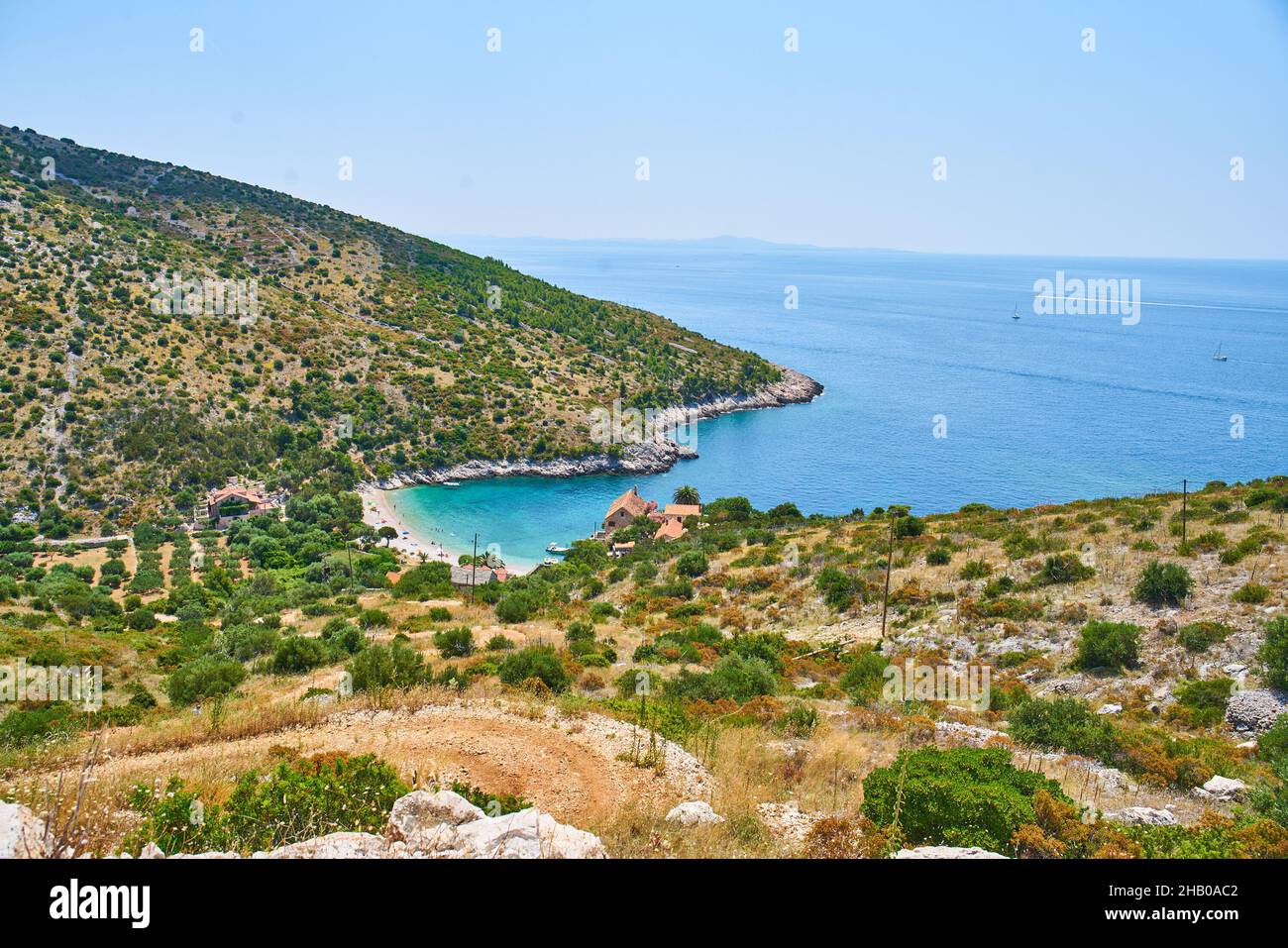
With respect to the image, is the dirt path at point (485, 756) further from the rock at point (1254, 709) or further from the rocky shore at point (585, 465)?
the rocky shore at point (585, 465)

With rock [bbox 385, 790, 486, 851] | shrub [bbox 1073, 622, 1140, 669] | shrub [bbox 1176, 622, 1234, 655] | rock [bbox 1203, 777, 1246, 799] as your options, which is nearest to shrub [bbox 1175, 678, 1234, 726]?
shrub [bbox 1176, 622, 1234, 655]

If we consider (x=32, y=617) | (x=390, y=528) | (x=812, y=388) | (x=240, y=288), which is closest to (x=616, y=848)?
(x=32, y=617)

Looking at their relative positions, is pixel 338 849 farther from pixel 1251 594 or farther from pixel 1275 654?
pixel 1251 594

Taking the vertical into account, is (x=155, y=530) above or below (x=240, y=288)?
below

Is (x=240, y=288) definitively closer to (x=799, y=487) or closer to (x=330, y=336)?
(x=330, y=336)

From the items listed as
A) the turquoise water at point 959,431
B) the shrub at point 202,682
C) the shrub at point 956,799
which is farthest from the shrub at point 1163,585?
the turquoise water at point 959,431

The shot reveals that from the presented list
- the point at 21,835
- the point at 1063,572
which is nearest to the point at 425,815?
the point at 21,835
